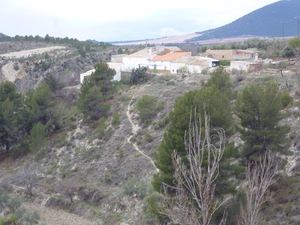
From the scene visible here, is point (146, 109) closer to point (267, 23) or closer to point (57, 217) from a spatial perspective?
point (57, 217)

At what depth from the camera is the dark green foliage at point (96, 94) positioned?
4103 centimetres

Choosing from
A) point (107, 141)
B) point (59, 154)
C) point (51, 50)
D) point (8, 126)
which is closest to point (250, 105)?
point (107, 141)

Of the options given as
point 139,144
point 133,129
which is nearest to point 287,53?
point 133,129

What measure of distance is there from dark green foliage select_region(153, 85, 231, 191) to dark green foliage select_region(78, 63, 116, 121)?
70.3 ft

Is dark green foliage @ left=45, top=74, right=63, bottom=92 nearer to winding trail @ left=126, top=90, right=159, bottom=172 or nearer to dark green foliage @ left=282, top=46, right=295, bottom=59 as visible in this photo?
winding trail @ left=126, top=90, right=159, bottom=172

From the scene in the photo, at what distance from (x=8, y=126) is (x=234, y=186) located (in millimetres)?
26502

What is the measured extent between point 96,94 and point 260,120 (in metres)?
21.9

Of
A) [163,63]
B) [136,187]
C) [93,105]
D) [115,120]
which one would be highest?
[163,63]

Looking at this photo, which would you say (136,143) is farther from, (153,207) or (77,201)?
(153,207)

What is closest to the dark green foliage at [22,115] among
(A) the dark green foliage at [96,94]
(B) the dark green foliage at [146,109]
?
(A) the dark green foliage at [96,94]

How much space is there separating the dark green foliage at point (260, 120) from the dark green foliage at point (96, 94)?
21243mm

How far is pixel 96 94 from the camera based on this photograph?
40719 millimetres

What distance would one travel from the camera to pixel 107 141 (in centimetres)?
3862

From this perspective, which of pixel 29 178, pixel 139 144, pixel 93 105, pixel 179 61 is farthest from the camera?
pixel 179 61
